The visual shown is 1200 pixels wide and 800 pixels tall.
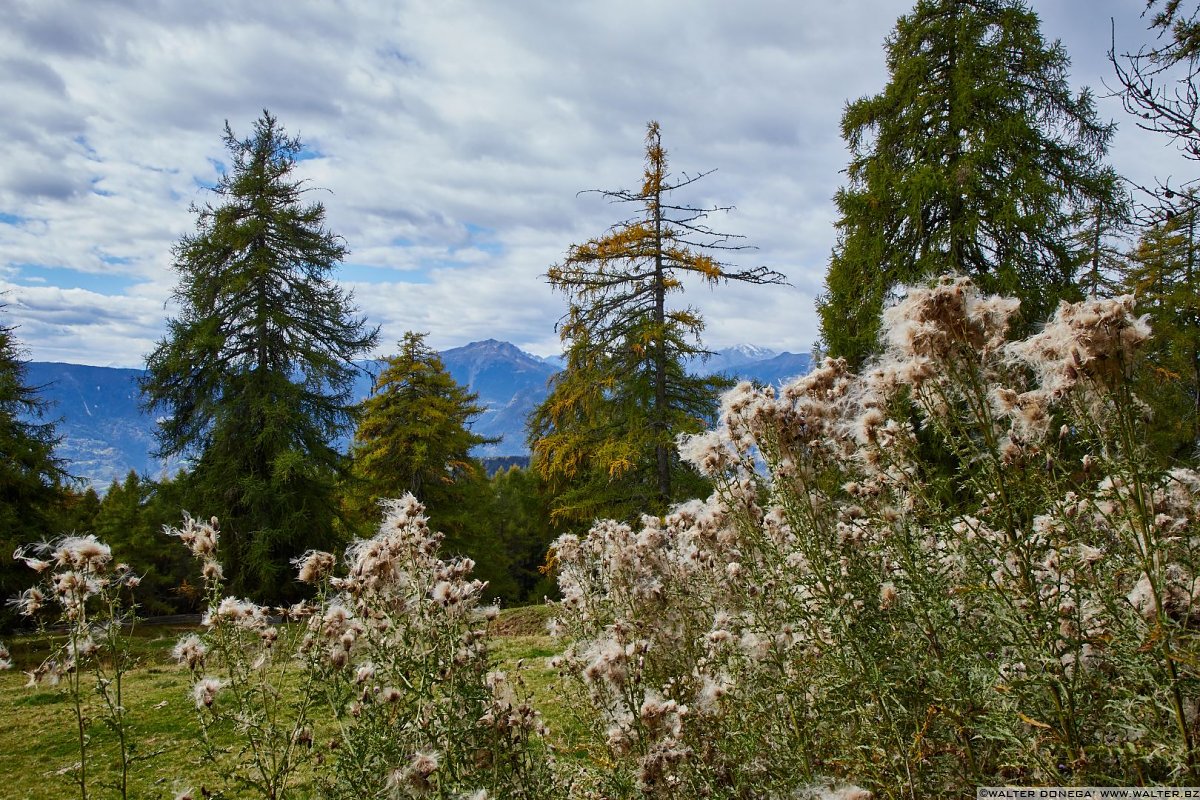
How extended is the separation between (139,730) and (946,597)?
8.62m

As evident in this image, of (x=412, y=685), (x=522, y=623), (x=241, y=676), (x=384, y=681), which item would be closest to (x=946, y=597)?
(x=412, y=685)

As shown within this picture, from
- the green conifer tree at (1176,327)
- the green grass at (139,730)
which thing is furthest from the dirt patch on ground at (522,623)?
the green conifer tree at (1176,327)

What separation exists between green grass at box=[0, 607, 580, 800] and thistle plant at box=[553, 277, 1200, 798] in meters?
1.66

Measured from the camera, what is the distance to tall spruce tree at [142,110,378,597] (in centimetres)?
1822

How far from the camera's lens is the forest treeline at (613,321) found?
11.8m

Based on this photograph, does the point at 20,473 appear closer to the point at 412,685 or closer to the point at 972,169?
the point at 412,685

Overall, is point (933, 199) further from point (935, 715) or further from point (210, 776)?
point (210, 776)

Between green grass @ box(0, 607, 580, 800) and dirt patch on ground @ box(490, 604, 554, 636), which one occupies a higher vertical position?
green grass @ box(0, 607, 580, 800)

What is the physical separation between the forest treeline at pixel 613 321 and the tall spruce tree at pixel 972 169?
5 cm

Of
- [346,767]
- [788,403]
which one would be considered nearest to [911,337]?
[788,403]

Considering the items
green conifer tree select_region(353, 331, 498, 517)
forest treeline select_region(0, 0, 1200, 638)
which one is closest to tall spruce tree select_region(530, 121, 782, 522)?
forest treeline select_region(0, 0, 1200, 638)

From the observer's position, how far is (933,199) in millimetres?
12344

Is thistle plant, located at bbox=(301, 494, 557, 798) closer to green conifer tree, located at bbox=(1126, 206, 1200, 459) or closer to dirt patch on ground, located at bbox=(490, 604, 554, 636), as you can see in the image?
dirt patch on ground, located at bbox=(490, 604, 554, 636)

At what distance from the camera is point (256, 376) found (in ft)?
62.7
